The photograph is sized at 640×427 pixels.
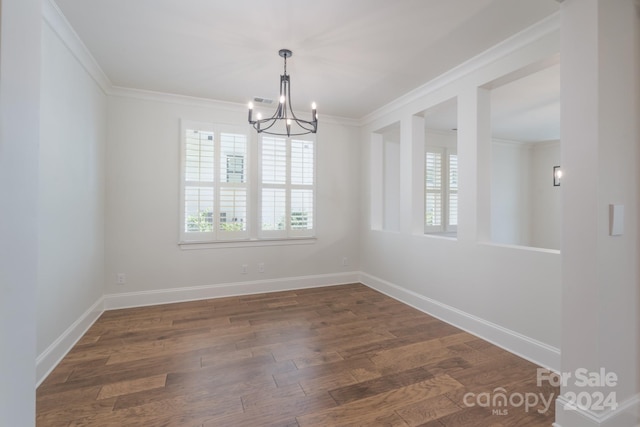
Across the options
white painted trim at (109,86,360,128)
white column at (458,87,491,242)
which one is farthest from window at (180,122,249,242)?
white column at (458,87,491,242)

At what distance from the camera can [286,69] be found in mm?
3184

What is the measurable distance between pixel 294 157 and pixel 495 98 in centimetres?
290

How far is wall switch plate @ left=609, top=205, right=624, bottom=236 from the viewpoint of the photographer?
158cm

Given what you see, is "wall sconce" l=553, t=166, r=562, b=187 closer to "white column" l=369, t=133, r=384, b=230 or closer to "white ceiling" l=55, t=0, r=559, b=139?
"white column" l=369, t=133, r=384, b=230

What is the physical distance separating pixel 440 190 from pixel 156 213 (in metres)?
4.79

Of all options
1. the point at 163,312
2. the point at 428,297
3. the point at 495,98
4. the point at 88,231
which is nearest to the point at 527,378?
the point at 428,297

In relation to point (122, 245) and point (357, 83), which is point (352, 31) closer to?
point (357, 83)

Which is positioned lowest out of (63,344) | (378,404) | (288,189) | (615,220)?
(378,404)

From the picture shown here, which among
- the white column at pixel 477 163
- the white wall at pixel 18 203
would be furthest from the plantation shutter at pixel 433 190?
the white wall at pixel 18 203

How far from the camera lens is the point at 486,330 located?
2889mm

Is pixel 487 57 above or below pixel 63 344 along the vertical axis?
above

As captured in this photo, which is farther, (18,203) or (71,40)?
(71,40)

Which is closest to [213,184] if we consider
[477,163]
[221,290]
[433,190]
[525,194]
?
[221,290]

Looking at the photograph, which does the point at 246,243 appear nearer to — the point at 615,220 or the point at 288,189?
the point at 288,189
